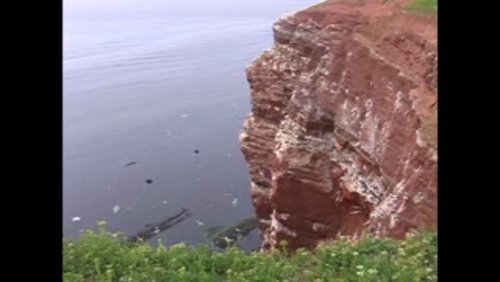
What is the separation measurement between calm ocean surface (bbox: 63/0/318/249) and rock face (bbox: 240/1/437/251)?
13.5 feet

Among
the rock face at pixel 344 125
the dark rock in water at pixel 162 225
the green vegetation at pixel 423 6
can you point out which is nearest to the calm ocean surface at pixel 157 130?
the dark rock in water at pixel 162 225

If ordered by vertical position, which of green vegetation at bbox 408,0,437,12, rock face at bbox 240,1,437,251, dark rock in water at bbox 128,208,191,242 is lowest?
dark rock in water at bbox 128,208,191,242

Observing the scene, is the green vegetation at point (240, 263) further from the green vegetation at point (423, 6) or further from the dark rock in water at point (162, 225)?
the dark rock in water at point (162, 225)

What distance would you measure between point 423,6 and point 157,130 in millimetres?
14454

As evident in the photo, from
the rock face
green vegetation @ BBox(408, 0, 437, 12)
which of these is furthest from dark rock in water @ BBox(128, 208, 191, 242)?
green vegetation @ BBox(408, 0, 437, 12)

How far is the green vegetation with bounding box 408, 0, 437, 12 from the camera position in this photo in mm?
10305

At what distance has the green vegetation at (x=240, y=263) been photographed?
182 inches

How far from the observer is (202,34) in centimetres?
3619

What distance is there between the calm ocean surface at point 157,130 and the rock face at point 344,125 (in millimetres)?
4113

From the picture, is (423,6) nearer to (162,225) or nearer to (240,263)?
(240,263)

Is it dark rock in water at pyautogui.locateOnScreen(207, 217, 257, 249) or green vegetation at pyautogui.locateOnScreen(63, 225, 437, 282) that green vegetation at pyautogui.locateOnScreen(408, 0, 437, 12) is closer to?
green vegetation at pyautogui.locateOnScreen(63, 225, 437, 282)

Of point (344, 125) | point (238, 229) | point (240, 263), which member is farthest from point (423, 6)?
point (238, 229)
